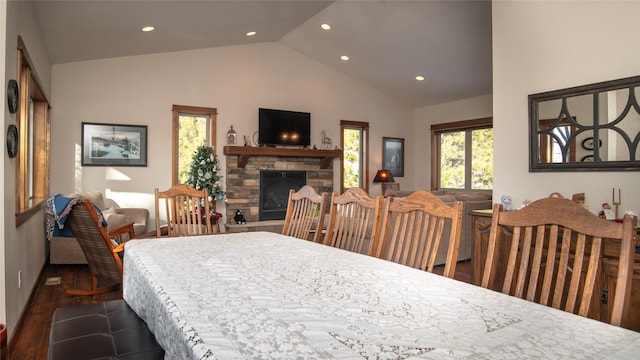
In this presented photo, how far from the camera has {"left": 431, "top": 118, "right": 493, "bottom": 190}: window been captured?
7594mm

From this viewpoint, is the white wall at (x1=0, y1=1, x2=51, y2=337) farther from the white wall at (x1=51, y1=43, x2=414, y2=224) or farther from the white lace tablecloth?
the white wall at (x1=51, y1=43, x2=414, y2=224)

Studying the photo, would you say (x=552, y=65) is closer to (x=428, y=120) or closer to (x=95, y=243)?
(x=95, y=243)

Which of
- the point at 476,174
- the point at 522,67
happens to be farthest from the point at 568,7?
the point at 476,174

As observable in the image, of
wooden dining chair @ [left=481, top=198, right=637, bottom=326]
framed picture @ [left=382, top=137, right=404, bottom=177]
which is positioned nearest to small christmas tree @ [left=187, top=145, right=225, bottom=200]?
framed picture @ [left=382, top=137, right=404, bottom=177]

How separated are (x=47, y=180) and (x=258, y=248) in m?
4.67

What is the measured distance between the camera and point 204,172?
20.8 feet

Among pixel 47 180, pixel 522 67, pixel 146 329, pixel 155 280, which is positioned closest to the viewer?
pixel 155 280

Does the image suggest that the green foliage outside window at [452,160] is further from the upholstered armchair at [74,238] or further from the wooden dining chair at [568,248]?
the wooden dining chair at [568,248]

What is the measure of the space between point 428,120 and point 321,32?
3236mm

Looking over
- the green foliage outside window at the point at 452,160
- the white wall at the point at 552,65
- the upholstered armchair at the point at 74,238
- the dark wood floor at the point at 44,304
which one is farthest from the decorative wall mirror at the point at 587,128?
the green foliage outside window at the point at 452,160

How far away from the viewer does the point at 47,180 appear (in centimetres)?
534

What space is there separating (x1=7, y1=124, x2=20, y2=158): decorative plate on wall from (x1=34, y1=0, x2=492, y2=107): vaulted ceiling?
5.13 feet

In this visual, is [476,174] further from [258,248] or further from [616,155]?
[258,248]

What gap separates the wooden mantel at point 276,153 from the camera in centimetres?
671
